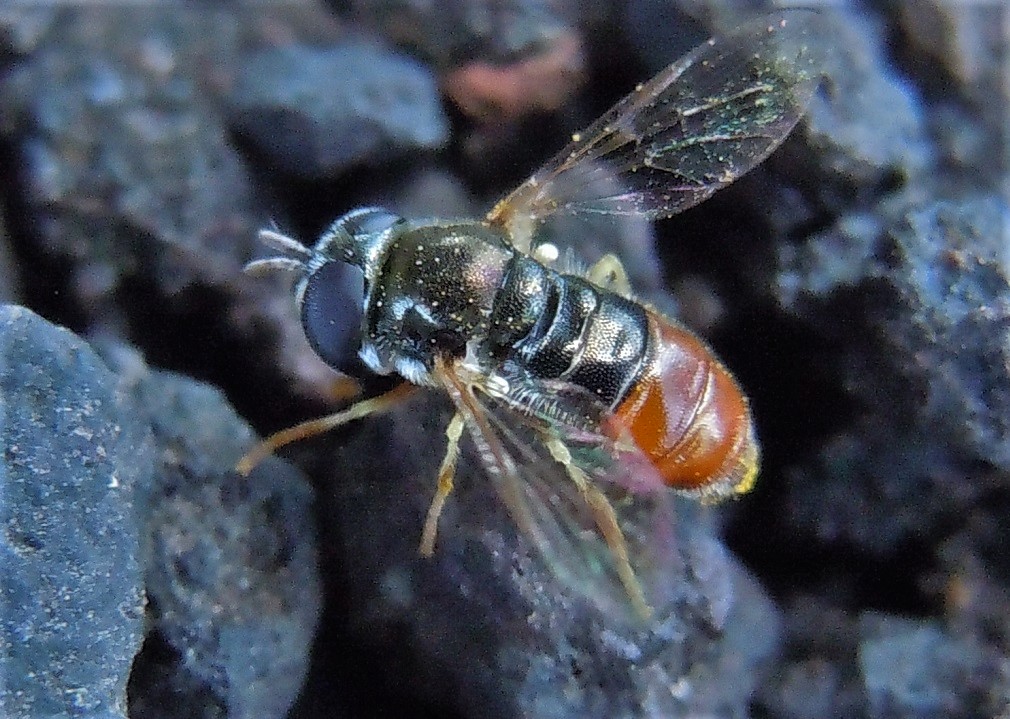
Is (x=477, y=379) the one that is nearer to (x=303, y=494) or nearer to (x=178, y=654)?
(x=303, y=494)

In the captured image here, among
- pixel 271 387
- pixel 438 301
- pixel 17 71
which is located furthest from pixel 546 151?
pixel 17 71

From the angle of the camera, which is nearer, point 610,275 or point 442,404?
point 442,404

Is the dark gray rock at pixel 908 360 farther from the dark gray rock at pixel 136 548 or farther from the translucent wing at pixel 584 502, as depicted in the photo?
the dark gray rock at pixel 136 548

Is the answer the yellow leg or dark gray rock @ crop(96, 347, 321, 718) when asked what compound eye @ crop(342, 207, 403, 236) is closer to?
the yellow leg

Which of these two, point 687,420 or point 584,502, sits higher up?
point 687,420

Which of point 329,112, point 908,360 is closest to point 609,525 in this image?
point 908,360

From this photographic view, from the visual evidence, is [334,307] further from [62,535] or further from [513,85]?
[513,85]

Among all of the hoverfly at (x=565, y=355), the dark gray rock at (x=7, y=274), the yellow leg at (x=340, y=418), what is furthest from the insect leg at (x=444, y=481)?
the dark gray rock at (x=7, y=274)
